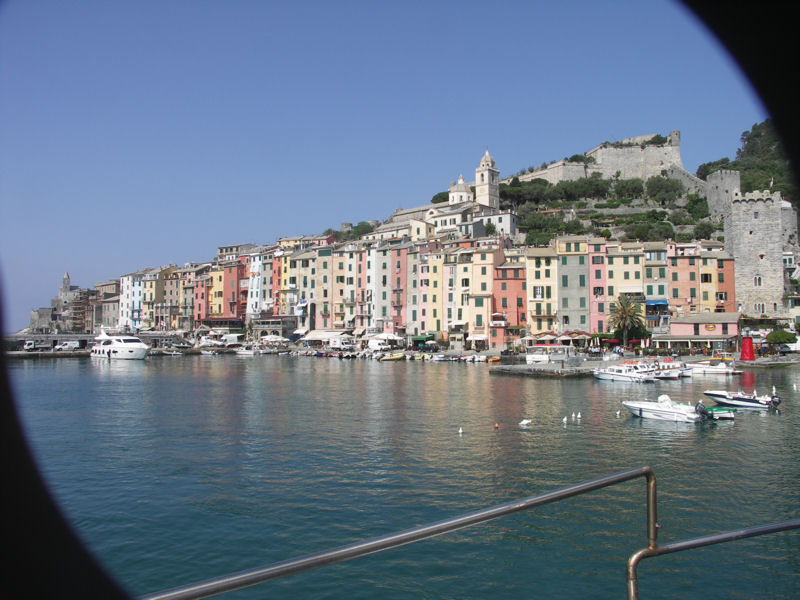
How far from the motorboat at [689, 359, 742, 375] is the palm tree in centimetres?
817

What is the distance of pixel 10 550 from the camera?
7.73ft

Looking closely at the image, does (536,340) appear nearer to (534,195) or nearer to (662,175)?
(534,195)

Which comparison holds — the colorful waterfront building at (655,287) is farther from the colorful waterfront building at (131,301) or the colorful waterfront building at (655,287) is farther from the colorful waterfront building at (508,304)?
the colorful waterfront building at (131,301)

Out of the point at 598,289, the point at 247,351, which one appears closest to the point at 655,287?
the point at 598,289

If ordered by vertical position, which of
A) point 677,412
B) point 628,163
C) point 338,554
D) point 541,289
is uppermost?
point 628,163

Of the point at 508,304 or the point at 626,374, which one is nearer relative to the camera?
the point at 626,374

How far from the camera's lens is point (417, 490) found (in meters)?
14.9


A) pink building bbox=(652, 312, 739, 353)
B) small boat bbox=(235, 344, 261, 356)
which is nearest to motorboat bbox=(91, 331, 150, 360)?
small boat bbox=(235, 344, 261, 356)

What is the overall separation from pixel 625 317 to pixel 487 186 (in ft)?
168

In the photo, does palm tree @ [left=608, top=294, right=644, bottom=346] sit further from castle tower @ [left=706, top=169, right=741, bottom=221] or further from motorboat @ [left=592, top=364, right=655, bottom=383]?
castle tower @ [left=706, top=169, right=741, bottom=221]

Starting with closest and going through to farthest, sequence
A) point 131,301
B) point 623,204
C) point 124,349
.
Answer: point 124,349 < point 623,204 < point 131,301

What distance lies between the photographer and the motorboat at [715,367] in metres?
41.5

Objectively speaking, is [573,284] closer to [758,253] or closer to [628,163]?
[758,253]

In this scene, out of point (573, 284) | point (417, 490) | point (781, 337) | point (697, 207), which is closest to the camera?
point (417, 490)
